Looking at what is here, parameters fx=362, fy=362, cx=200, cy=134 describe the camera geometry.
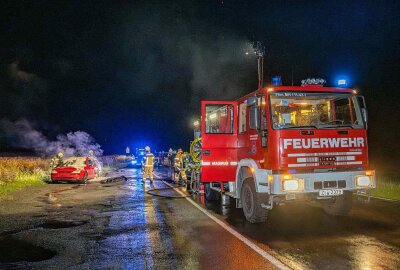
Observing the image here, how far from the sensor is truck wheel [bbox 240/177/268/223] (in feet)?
24.9

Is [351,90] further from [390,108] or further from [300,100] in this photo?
[390,108]

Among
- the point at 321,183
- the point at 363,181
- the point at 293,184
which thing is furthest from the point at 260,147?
the point at 363,181

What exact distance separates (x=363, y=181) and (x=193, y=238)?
3.71m

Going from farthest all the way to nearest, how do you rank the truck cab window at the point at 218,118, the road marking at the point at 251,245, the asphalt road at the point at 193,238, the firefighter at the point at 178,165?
1. the firefighter at the point at 178,165
2. the truck cab window at the point at 218,118
3. the asphalt road at the point at 193,238
4. the road marking at the point at 251,245

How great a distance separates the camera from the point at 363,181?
24.4ft

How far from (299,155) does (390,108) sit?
131ft

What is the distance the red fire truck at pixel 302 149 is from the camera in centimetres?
711

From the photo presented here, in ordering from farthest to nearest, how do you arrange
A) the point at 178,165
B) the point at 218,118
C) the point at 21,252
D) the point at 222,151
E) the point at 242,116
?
the point at 178,165 < the point at 218,118 < the point at 222,151 < the point at 242,116 < the point at 21,252

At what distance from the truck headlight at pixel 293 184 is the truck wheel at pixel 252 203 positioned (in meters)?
0.76

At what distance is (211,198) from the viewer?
11.4m

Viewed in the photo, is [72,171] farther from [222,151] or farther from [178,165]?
[222,151]

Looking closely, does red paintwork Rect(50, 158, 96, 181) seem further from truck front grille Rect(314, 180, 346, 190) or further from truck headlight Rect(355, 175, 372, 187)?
truck headlight Rect(355, 175, 372, 187)

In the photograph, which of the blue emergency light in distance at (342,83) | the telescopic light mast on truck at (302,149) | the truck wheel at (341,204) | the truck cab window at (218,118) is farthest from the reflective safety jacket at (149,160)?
the blue emergency light in distance at (342,83)

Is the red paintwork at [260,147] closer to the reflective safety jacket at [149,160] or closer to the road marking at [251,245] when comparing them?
the road marking at [251,245]
